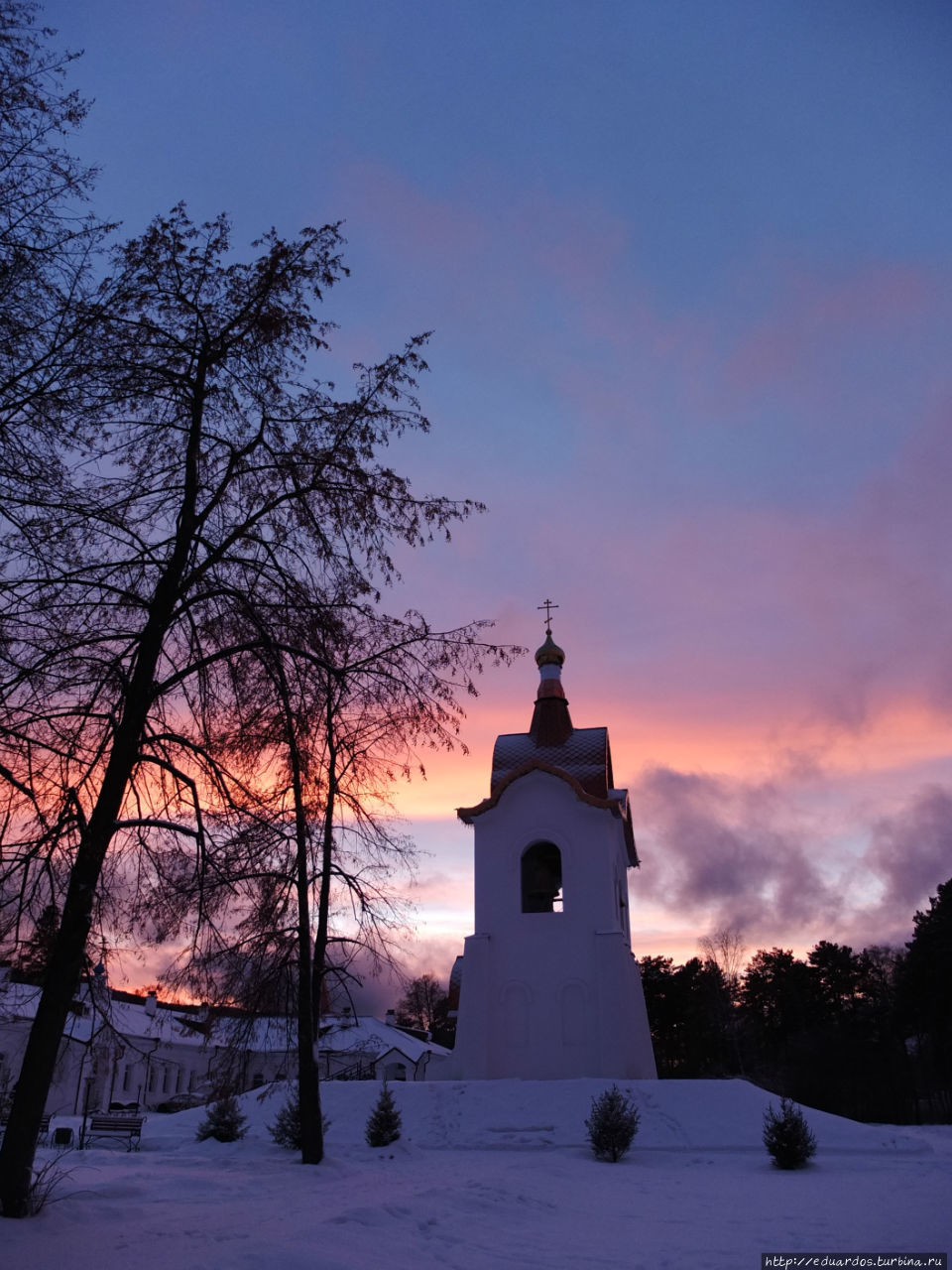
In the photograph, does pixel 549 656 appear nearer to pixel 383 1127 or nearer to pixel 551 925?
Result: pixel 551 925

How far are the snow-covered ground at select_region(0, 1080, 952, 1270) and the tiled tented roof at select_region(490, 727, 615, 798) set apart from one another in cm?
875

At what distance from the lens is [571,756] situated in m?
27.4

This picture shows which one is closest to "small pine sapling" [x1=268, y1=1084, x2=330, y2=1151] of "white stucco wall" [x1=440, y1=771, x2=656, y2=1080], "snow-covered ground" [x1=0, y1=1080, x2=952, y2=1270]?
"snow-covered ground" [x1=0, y1=1080, x2=952, y2=1270]

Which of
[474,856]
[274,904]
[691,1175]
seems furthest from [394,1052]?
[274,904]

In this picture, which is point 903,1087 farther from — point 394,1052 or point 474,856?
point 474,856

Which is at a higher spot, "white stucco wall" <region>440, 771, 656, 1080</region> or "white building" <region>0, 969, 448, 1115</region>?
"white stucco wall" <region>440, 771, 656, 1080</region>

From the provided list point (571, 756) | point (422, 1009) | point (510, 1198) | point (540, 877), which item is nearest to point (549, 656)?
point (571, 756)

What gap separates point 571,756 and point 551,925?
5.17 metres

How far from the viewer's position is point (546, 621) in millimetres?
30031

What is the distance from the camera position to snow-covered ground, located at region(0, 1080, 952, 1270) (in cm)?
659

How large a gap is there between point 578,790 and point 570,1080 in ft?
25.4

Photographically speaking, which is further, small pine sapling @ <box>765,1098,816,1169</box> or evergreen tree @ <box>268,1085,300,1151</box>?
evergreen tree @ <box>268,1085,300,1151</box>

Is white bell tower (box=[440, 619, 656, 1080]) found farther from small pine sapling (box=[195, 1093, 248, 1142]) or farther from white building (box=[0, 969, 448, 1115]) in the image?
small pine sapling (box=[195, 1093, 248, 1142])

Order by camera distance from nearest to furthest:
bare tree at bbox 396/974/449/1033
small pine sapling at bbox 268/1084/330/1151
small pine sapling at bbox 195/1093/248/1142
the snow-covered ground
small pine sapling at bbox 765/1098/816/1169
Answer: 1. the snow-covered ground
2. small pine sapling at bbox 765/1098/816/1169
3. small pine sapling at bbox 268/1084/330/1151
4. small pine sapling at bbox 195/1093/248/1142
5. bare tree at bbox 396/974/449/1033
